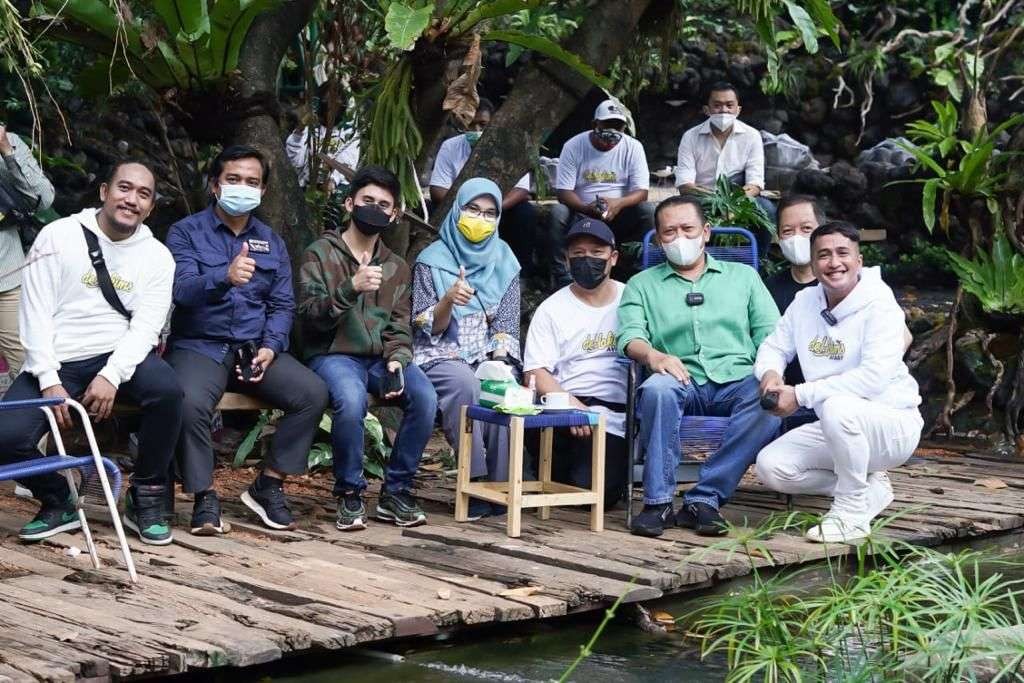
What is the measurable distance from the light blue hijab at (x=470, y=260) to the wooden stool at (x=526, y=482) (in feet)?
1.88

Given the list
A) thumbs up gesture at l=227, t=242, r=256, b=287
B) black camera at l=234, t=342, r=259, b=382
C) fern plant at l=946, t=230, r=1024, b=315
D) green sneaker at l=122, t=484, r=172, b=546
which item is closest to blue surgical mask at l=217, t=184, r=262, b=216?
thumbs up gesture at l=227, t=242, r=256, b=287

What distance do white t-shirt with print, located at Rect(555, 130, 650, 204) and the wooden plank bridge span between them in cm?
315

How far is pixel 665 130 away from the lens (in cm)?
1363

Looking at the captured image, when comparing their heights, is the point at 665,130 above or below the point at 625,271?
above

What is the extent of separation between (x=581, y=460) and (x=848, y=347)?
123 centimetres

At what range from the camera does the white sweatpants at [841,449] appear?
5609 mm

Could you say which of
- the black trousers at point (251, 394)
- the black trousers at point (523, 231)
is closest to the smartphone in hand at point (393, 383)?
the black trousers at point (251, 394)

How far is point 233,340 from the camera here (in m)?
5.72

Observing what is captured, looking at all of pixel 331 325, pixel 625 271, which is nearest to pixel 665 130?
pixel 625 271

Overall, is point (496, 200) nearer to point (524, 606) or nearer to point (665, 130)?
point (524, 606)

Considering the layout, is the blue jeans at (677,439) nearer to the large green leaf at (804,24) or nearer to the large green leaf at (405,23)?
the large green leaf at (405,23)

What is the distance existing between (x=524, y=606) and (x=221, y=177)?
2.28 m

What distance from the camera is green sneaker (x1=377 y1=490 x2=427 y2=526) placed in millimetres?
5855

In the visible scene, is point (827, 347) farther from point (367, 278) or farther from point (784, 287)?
point (367, 278)
